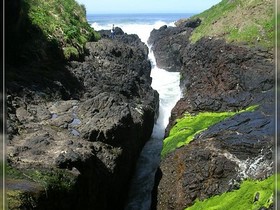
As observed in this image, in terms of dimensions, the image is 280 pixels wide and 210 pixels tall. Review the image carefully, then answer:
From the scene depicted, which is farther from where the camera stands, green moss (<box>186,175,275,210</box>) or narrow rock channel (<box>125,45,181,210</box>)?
narrow rock channel (<box>125,45,181,210</box>)

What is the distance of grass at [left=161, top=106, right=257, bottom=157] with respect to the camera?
19.3m

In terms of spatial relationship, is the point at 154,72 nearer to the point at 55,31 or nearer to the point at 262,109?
the point at 55,31

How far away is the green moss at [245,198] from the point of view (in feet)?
39.7

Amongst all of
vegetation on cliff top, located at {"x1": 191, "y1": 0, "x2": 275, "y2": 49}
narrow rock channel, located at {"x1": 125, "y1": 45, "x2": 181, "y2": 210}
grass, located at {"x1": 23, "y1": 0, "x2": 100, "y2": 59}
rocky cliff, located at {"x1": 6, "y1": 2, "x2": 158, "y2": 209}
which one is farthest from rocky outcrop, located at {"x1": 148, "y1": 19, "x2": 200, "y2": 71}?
rocky cliff, located at {"x1": 6, "y1": 2, "x2": 158, "y2": 209}

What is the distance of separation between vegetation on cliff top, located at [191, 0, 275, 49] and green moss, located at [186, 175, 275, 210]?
59.4ft

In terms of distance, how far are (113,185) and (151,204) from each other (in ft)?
7.19

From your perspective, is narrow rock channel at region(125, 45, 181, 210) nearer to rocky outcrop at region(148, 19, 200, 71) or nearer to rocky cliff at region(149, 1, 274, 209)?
rocky cliff at region(149, 1, 274, 209)

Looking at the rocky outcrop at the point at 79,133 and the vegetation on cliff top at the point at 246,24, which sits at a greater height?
the vegetation on cliff top at the point at 246,24

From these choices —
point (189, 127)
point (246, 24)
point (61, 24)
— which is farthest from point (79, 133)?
point (246, 24)

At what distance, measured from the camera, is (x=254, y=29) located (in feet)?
110

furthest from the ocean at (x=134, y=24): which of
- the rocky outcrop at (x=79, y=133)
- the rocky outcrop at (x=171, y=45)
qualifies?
the rocky outcrop at (x=79, y=133)

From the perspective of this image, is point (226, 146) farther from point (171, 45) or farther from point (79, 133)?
point (171, 45)

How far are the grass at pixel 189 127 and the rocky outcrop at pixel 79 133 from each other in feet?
6.21

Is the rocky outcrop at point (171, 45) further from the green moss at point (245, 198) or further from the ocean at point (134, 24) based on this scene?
the green moss at point (245, 198)
